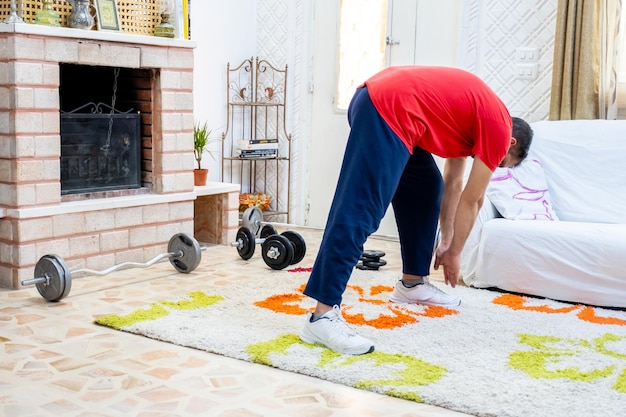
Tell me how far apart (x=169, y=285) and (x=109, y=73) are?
1351 mm

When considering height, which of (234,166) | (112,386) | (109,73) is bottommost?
(112,386)

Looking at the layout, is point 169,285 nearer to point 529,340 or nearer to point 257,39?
point 529,340

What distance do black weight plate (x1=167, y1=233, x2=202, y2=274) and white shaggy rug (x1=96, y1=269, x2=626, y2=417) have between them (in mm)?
342

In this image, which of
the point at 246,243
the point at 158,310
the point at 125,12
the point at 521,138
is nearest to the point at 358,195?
the point at 521,138

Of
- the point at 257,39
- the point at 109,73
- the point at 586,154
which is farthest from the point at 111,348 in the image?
the point at 257,39

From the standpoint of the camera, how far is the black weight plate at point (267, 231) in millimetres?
4387

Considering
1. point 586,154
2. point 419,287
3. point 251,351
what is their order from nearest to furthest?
point 251,351 < point 419,287 < point 586,154

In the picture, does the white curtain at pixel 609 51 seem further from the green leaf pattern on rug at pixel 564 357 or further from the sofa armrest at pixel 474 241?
the green leaf pattern on rug at pixel 564 357

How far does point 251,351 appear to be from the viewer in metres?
2.70

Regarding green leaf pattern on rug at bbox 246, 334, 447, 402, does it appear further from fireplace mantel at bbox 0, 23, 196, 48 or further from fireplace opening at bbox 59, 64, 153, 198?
fireplace mantel at bbox 0, 23, 196, 48

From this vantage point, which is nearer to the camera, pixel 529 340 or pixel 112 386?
pixel 112 386

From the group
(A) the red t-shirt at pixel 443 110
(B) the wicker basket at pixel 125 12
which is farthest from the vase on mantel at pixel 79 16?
(A) the red t-shirt at pixel 443 110

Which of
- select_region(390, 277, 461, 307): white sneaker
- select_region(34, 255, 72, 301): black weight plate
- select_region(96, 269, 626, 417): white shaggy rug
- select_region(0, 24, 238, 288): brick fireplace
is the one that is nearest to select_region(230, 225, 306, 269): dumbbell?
select_region(96, 269, 626, 417): white shaggy rug

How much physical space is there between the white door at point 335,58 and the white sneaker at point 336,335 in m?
2.47
